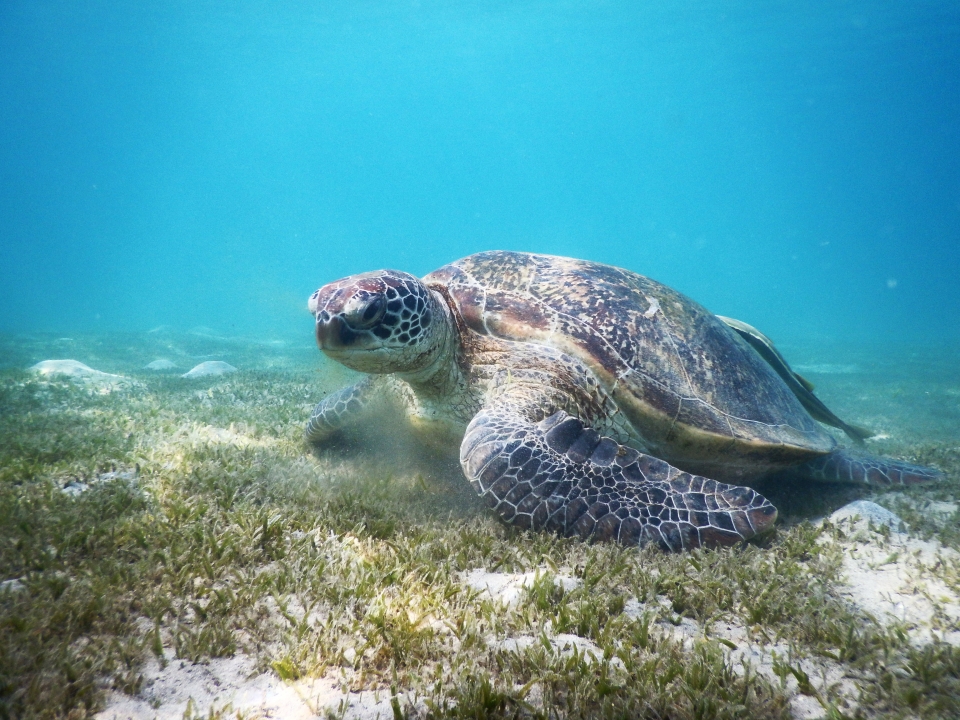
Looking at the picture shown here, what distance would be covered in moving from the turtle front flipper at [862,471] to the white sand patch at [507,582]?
326cm

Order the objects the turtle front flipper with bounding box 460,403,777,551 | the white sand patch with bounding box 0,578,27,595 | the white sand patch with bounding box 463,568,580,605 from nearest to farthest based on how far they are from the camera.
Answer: the white sand patch with bounding box 0,578,27,595, the white sand patch with bounding box 463,568,580,605, the turtle front flipper with bounding box 460,403,777,551

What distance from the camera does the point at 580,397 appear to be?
3.64 metres

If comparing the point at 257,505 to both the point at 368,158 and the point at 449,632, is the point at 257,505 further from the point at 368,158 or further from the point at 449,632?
the point at 368,158

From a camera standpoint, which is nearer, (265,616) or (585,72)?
(265,616)

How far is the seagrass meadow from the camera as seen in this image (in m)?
1.43

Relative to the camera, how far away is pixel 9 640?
1431mm

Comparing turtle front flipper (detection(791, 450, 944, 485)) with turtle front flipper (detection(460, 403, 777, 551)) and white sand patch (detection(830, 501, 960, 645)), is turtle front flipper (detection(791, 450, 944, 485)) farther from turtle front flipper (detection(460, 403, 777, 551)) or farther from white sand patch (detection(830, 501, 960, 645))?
turtle front flipper (detection(460, 403, 777, 551))

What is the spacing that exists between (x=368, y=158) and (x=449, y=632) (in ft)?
631

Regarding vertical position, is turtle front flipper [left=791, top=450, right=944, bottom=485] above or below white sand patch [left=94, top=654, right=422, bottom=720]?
above

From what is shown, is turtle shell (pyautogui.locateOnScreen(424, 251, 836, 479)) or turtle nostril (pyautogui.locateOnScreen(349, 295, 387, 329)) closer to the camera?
turtle nostril (pyautogui.locateOnScreen(349, 295, 387, 329))

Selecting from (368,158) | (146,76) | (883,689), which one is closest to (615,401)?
(883,689)

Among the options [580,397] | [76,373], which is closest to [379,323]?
[580,397]

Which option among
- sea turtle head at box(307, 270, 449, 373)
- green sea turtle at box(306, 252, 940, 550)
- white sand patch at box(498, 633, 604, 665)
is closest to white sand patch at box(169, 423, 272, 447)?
green sea turtle at box(306, 252, 940, 550)

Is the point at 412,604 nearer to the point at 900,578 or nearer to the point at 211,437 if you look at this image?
the point at 900,578
